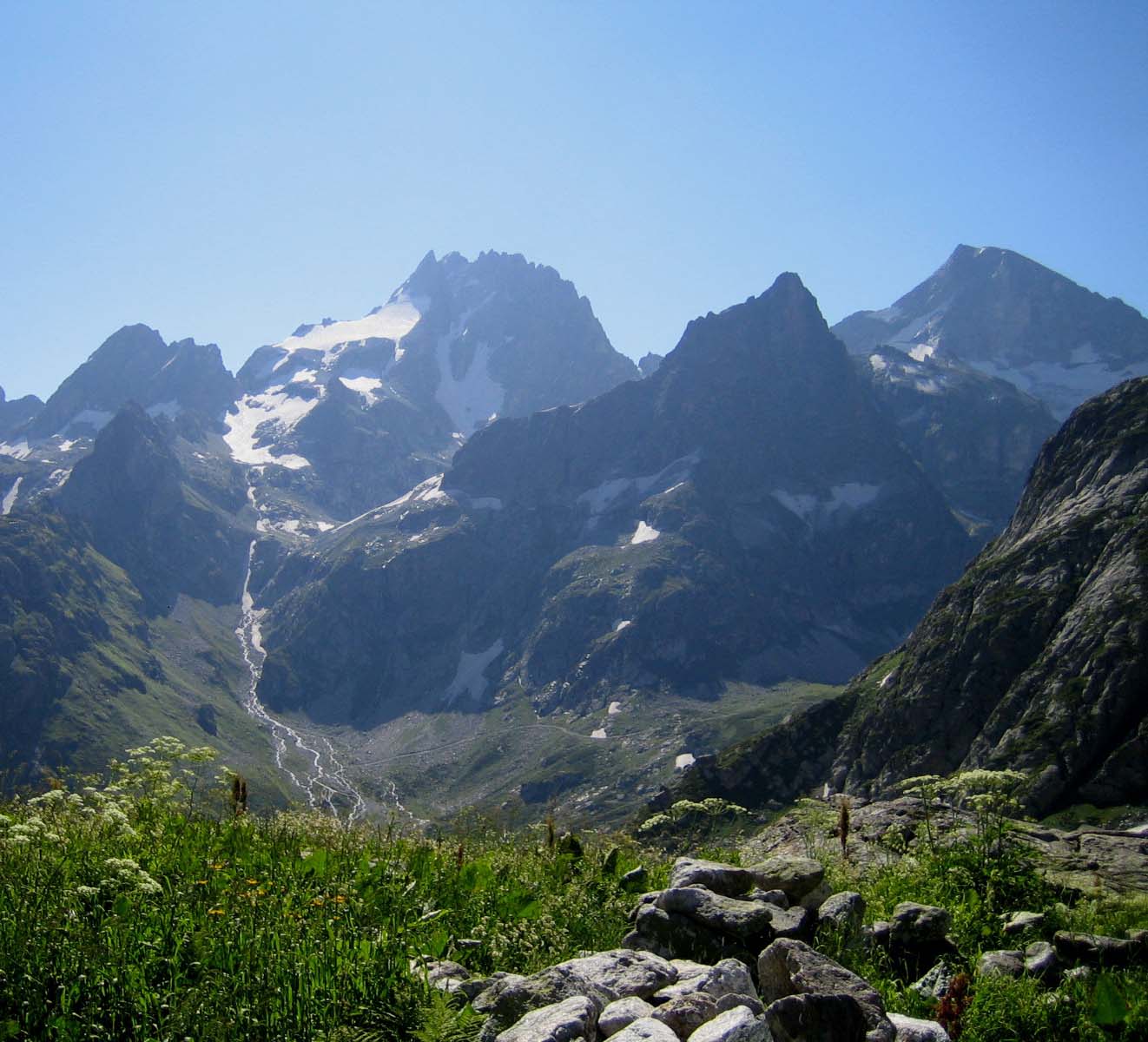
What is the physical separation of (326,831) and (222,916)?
4035 mm

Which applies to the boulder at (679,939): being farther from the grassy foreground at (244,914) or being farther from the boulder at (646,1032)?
the boulder at (646,1032)

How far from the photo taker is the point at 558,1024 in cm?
700

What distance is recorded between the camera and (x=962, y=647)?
16925 centimetres

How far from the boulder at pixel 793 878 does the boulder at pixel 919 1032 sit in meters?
3.20

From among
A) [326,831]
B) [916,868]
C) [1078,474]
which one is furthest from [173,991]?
[1078,474]

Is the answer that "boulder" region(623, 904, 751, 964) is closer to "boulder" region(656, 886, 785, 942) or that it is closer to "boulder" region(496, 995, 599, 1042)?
"boulder" region(656, 886, 785, 942)

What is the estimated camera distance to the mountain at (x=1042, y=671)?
123438mm

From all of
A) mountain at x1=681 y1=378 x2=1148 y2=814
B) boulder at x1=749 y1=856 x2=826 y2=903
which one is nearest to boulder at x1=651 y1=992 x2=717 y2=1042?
boulder at x1=749 y1=856 x2=826 y2=903

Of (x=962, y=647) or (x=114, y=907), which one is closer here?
(x=114, y=907)

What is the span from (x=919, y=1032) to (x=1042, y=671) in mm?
154885

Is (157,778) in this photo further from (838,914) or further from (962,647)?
(962,647)

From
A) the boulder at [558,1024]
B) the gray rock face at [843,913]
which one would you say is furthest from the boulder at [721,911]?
the boulder at [558,1024]

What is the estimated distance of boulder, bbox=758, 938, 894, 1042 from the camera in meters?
7.52

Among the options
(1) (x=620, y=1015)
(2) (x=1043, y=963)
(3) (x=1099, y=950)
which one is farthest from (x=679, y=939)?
(3) (x=1099, y=950)
